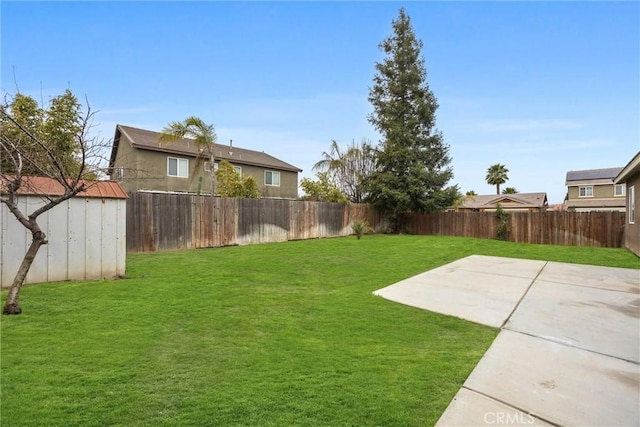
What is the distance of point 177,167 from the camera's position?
19.0 meters

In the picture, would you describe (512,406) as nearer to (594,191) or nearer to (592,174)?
(594,191)

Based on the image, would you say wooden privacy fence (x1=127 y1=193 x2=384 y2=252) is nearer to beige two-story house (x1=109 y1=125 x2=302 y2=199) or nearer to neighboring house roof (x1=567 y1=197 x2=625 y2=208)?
beige two-story house (x1=109 y1=125 x2=302 y2=199)

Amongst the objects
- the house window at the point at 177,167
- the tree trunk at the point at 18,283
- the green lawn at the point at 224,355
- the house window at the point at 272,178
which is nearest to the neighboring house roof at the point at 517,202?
the house window at the point at 272,178

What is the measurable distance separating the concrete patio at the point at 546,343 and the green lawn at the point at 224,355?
26cm

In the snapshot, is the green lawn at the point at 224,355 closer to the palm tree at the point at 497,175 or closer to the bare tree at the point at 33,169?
the bare tree at the point at 33,169

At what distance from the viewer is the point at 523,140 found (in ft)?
57.3

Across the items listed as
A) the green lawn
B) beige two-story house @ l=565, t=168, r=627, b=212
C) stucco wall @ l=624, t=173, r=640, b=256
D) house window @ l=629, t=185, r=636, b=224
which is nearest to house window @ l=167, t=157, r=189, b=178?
the green lawn

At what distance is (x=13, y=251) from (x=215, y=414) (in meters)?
4.85

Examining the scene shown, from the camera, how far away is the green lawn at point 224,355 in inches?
84.3

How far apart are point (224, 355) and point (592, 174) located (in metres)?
43.0

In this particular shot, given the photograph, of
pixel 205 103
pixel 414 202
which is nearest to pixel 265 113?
pixel 205 103

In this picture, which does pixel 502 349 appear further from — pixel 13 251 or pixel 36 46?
pixel 36 46

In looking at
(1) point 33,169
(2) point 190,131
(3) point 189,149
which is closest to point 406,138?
(2) point 190,131

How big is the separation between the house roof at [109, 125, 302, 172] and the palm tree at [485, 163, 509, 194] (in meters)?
34.6
